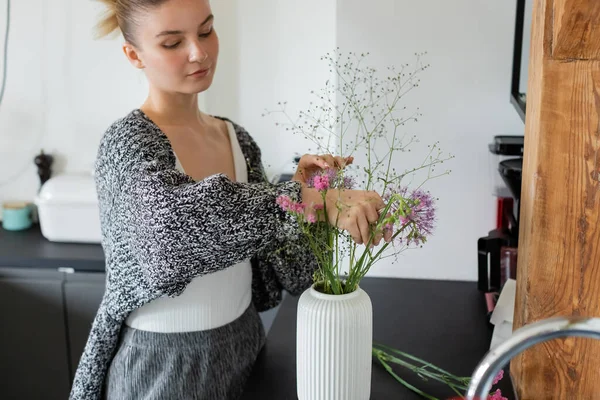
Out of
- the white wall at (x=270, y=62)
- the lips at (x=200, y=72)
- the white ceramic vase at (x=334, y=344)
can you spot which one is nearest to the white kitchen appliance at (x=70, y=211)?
the white wall at (x=270, y=62)

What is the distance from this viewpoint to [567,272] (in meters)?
0.92

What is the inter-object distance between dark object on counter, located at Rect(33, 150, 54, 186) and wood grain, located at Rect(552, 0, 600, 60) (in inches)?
72.9

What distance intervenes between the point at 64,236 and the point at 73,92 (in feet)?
1.63

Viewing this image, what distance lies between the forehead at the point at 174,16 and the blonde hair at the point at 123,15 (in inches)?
0.4

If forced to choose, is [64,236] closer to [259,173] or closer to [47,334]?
[47,334]

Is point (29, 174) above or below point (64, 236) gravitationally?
above

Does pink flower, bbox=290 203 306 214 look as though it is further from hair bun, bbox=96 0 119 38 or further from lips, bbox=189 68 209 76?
hair bun, bbox=96 0 119 38

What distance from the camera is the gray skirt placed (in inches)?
44.8

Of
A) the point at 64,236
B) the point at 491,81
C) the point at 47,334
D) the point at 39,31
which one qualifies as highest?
the point at 39,31

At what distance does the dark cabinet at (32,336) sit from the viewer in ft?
6.42

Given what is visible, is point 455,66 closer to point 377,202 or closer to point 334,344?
point 377,202

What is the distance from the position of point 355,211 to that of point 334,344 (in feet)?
0.61

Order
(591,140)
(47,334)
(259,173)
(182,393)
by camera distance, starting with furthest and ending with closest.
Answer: (47,334)
(259,173)
(182,393)
(591,140)

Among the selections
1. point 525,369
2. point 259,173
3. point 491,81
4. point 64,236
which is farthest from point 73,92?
point 525,369
